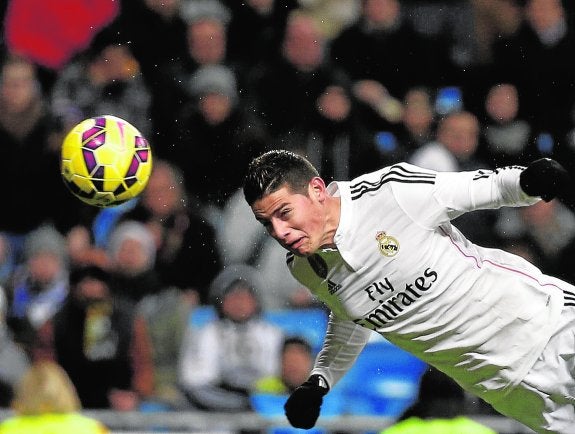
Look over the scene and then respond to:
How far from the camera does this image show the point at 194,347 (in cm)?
822

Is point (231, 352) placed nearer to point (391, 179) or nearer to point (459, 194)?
point (391, 179)

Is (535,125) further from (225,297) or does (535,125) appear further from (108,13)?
(108,13)

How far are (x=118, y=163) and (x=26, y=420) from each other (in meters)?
1.88

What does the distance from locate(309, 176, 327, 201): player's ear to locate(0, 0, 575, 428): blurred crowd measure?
10.2 feet

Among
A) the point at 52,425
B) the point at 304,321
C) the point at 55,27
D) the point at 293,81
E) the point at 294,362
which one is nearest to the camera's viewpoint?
the point at 52,425

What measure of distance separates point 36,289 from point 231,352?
5.62 ft

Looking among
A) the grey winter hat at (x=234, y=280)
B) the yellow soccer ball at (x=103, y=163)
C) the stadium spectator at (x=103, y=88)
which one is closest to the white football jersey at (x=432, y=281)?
the yellow soccer ball at (x=103, y=163)

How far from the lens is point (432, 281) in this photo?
4.95 meters

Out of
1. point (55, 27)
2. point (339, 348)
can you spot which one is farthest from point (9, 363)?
point (339, 348)

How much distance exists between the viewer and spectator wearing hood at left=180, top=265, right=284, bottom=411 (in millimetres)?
8062

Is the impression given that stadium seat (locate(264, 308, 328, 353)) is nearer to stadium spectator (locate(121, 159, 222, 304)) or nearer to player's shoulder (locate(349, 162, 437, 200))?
stadium spectator (locate(121, 159, 222, 304))

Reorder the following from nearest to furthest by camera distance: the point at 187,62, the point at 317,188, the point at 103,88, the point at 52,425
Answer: the point at 317,188 < the point at 52,425 < the point at 187,62 < the point at 103,88

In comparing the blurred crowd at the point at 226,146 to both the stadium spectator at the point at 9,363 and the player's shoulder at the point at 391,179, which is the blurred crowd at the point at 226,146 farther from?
the player's shoulder at the point at 391,179

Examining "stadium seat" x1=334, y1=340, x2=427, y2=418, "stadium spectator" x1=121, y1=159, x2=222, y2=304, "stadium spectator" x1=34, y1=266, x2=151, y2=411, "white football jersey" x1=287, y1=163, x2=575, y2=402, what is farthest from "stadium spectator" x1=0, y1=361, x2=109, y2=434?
"white football jersey" x1=287, y1=163, x2=575, y2=402
